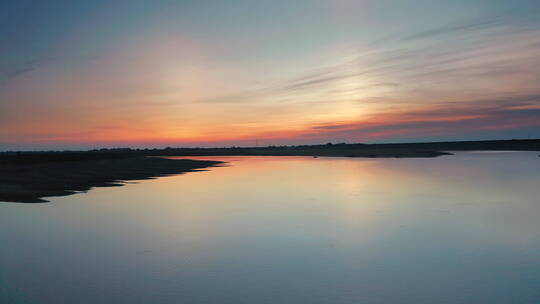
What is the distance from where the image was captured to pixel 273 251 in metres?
11.9

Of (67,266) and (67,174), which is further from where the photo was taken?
(67,174)

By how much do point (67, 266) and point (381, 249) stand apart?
29.2 ft

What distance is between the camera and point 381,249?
12.0 metres

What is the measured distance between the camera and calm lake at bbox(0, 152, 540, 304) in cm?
851

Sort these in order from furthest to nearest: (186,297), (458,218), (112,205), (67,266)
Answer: (112,205)
(458,218)
(67,266)
(186,297)

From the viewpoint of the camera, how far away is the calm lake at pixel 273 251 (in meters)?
8.51

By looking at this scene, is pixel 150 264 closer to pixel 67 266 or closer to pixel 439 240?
pixel 67 266

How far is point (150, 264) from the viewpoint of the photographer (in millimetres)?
10633

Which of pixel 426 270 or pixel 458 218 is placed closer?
pixel 426 270

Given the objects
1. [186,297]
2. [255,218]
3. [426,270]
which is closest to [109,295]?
[186,297]

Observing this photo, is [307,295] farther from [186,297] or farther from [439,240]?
[439,240]

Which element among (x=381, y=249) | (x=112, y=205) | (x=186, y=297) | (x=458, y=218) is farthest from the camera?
(x=112, y=205)

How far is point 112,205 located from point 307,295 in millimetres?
15623

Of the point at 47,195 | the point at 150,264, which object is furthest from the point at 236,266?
the point at 47,195
